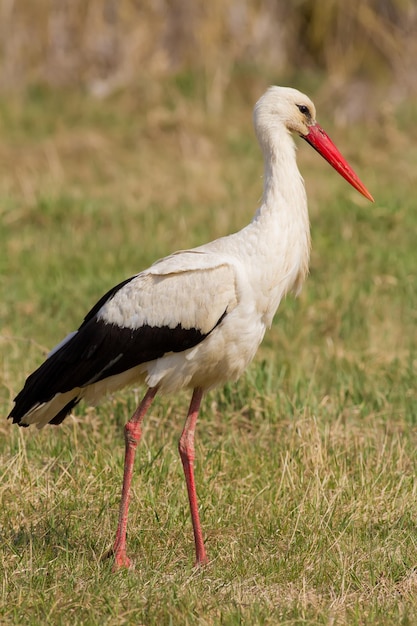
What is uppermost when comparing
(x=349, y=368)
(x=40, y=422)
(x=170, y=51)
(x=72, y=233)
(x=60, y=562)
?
(x=170, y=51)

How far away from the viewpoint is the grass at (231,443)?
3.58m

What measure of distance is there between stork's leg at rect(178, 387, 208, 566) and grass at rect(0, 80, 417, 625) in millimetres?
69

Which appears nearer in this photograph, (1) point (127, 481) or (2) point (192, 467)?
(1) point (127, 481)

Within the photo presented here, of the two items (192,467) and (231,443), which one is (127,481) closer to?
(192,467)

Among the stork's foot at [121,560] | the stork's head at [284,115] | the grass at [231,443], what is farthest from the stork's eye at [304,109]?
the stork's foot at [121,560]

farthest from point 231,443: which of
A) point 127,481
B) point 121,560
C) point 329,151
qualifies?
point 329,151

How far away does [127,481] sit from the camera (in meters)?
4.19

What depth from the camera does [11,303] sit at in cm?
716

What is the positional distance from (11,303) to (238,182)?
11.5ft

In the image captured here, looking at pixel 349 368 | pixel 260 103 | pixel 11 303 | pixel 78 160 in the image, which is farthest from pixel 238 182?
pixel 260 103

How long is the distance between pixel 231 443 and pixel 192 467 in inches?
25.6

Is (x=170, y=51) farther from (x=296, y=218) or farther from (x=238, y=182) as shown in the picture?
(x=296, y=218)

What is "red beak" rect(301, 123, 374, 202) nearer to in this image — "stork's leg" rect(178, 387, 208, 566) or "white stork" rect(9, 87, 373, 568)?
"white stork" rect(9, 87, 373, 568)

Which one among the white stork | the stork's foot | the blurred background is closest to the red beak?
the white stork
